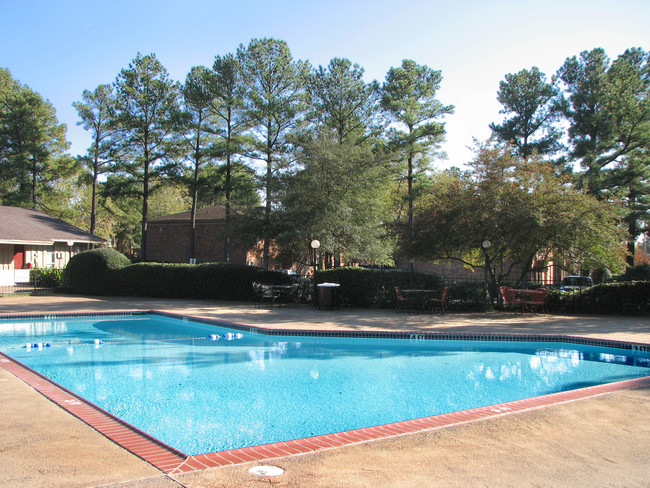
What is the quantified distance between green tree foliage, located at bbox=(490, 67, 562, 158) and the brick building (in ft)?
61.1

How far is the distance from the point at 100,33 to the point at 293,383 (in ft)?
38.2

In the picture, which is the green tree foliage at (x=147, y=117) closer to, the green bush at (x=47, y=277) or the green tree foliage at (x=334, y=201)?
the green bush at (x=47, y=277)

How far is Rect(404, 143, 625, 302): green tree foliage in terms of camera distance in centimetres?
1455

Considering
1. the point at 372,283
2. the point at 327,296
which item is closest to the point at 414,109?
the point at 372,283

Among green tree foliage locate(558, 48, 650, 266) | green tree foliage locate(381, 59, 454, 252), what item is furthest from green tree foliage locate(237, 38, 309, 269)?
green tree foliage locate(558, 48, 650, 266)

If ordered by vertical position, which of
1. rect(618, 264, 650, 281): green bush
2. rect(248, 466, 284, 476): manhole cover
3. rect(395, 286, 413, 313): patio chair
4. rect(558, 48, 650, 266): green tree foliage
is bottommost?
rect(248, 466, 284, 476): manhole cover

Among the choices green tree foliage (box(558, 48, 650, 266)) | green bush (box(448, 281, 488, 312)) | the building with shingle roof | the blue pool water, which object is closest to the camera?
the blue pool water

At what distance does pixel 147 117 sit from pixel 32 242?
10588 mm

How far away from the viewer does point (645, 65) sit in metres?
27.0

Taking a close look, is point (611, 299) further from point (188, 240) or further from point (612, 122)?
point (188, 240)

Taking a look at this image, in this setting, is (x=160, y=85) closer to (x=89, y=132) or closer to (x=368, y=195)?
(x=89, y=132)

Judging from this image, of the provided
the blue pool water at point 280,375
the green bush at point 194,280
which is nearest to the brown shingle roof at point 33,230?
the green bush at point 194,280

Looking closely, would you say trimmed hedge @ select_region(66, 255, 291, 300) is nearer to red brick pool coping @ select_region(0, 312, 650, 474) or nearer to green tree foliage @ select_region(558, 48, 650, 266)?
red brick pool coping @ select_region(0, 312, 650, 474)

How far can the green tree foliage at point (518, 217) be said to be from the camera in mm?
14547
